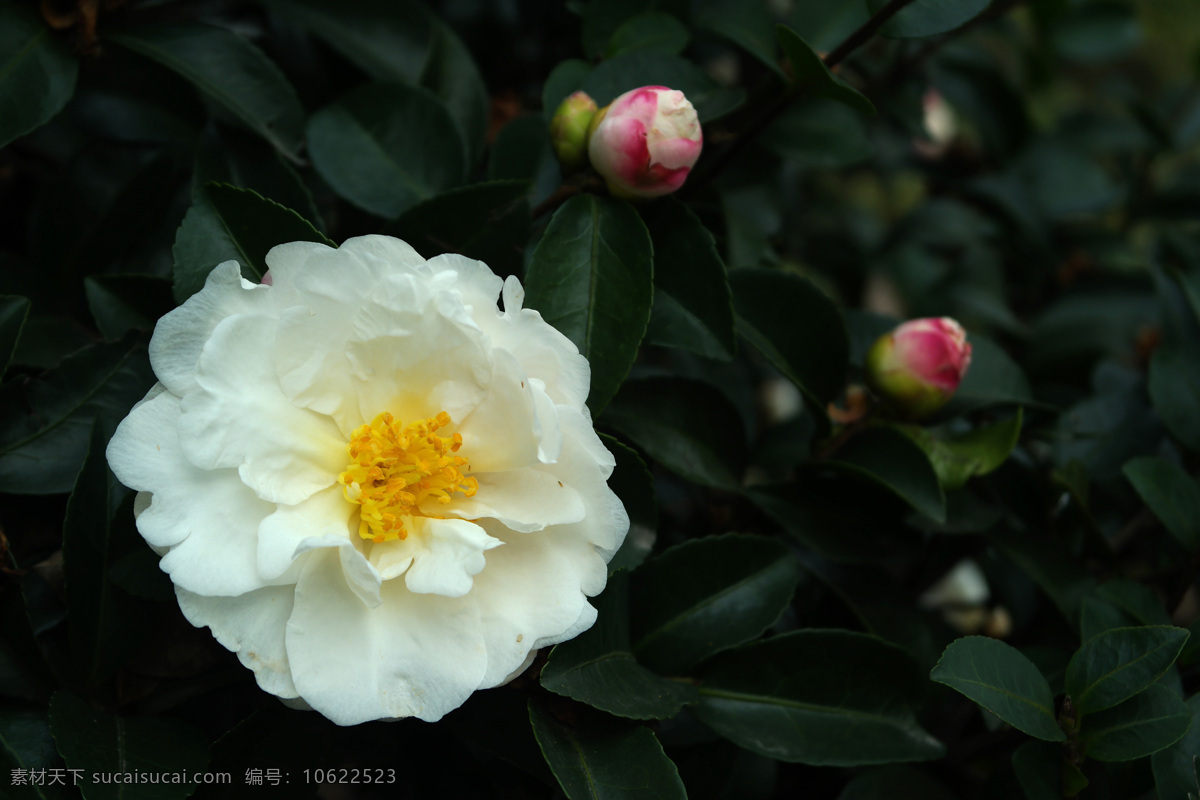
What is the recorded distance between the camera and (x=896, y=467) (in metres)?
0.91

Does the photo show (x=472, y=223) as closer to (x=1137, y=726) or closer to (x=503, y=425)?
(x=503, y=425)

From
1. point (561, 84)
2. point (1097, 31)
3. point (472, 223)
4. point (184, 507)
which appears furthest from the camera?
point (1097, 31)

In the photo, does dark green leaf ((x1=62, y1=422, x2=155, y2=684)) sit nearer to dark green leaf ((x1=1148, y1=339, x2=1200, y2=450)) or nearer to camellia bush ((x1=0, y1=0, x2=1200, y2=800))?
camellia bush ((x1=0, y1=0, x2=1200, y2=800))

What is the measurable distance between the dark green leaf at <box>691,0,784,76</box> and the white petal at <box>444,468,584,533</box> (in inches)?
23.6

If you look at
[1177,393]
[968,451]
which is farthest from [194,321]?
[1177,393]

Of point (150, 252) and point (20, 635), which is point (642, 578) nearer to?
point (20, 635)

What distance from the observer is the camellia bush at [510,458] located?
0.66 m

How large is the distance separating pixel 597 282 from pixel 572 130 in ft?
0.52

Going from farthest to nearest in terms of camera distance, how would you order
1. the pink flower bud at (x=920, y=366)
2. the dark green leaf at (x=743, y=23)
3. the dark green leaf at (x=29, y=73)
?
the dark green leaf at (x=743, y=23), the pink flower bud at (x=920, y=366), the dark green leaf at (x=29, y=73)

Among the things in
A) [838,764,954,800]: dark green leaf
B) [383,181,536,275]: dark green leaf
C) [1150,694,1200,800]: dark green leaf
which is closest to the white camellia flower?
[383,181,536,275]: dark green leaf

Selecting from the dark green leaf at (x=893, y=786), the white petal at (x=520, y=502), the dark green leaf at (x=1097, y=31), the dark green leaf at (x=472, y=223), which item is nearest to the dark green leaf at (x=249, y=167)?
the dark green leaf at (x=472, y=223)

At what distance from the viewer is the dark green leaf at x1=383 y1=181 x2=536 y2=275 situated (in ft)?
2.66

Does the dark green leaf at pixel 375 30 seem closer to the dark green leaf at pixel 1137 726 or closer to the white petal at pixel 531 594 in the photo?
the white petal at pixel 531 594

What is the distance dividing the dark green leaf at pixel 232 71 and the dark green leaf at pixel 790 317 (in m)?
0.51
